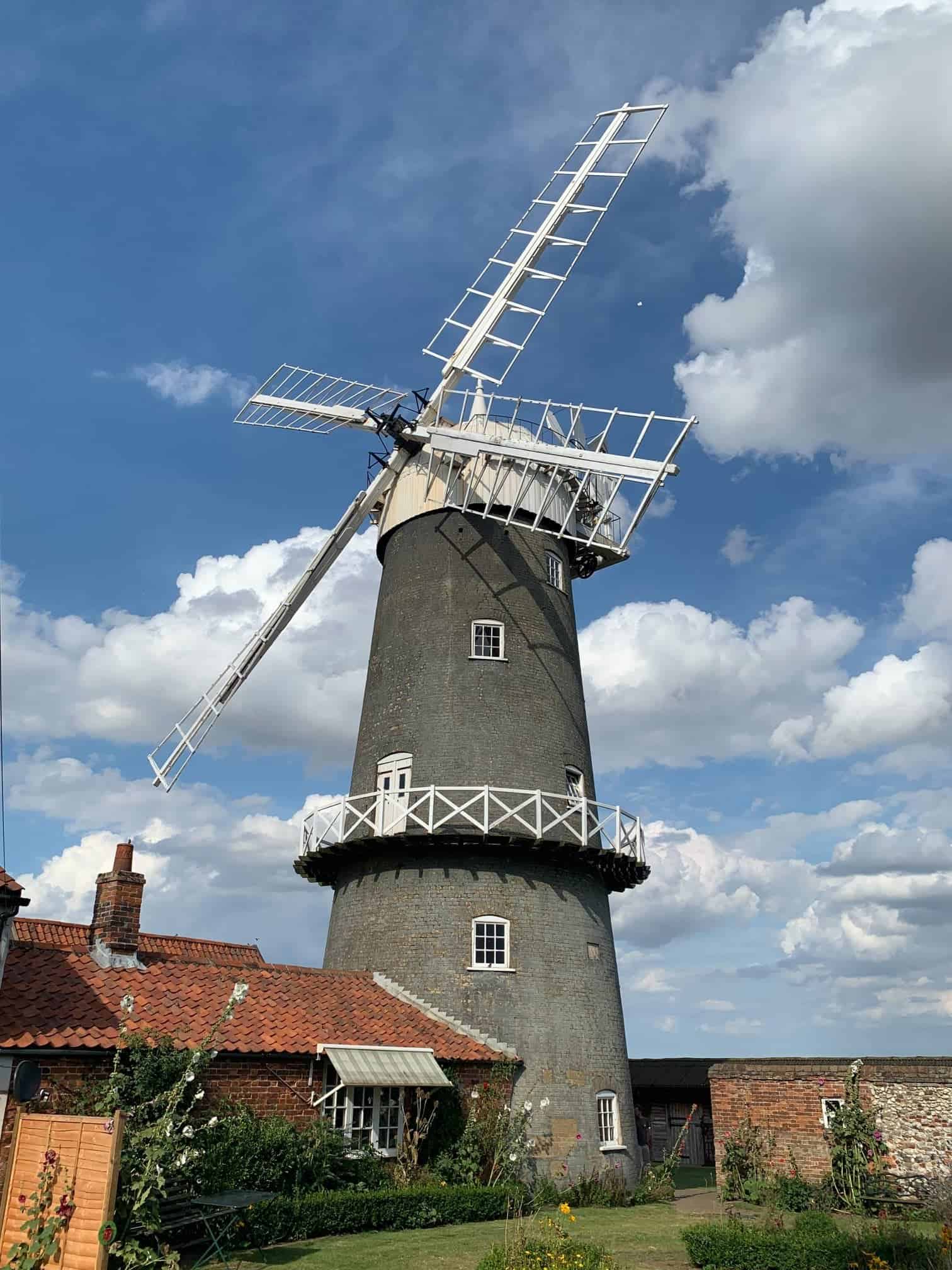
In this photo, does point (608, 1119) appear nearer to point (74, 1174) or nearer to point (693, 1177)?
point (693, 1177)

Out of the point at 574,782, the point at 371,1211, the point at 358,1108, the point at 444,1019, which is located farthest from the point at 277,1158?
the point at 574,782

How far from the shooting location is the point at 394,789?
2164cm

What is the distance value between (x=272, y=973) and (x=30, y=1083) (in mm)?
7725

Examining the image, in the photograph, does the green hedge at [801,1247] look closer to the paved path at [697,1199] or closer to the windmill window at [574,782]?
the paved path at [697,1199]

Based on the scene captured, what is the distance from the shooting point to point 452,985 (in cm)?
1966

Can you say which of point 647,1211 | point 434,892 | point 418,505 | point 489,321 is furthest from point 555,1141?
point 489,321

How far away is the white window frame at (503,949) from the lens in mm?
19719

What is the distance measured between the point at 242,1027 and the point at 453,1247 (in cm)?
471

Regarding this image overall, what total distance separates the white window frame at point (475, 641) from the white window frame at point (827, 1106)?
1054 centimetres

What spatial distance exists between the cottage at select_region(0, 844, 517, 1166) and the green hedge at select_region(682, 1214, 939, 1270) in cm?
548

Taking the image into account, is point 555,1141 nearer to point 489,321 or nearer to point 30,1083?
point 30,1083

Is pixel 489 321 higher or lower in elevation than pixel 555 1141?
higher

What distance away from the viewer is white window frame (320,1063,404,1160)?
16312mm

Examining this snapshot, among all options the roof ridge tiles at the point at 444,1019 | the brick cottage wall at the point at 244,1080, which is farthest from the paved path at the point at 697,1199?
the brick cottage wall at the point at 244,1080
